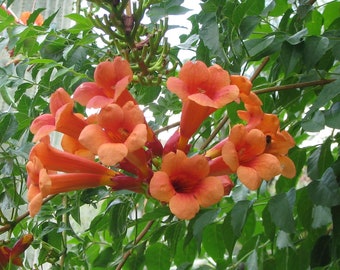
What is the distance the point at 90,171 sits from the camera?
722 mm

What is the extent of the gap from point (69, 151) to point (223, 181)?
0.23 metres

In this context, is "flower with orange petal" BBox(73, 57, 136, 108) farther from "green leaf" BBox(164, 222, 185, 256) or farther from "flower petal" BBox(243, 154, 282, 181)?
"green leaf" BBox(164, 222, 185, 256)

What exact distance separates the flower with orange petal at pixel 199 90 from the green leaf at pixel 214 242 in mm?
564

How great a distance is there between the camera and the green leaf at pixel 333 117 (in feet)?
2.80

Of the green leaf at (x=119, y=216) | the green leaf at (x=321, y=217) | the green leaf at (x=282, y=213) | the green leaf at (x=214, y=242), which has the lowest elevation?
the green leaf at (x=214, y=242)

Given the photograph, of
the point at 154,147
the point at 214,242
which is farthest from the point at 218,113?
the point at 154,147

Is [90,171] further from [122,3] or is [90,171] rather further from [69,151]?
[122,3]

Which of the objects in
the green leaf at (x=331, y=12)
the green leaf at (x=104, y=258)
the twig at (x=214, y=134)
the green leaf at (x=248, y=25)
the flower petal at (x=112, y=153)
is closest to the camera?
the flower petal at (x=112, y=153)

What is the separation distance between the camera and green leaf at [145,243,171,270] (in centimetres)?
123

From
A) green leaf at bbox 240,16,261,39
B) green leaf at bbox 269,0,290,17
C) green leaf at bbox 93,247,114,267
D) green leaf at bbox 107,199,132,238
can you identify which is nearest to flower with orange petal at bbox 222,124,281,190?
green leaf at bbox 240,16,261,39

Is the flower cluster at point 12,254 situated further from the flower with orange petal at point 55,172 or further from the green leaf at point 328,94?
the green leaf at point 328,94

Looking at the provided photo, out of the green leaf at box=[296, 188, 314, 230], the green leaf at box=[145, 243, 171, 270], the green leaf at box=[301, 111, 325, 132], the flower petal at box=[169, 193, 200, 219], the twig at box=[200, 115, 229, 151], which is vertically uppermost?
the flower petal at box=[169, 193, 200, 219]

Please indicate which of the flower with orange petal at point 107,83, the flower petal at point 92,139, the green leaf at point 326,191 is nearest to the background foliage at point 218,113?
the green leaf at point 326,191

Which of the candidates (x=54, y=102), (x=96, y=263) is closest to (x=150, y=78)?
(x=54, y=102)
